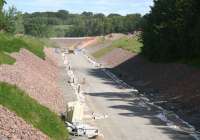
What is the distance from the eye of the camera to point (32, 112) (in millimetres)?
22703

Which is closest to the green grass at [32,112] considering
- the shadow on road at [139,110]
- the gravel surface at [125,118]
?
the gravel surface at [125,118]

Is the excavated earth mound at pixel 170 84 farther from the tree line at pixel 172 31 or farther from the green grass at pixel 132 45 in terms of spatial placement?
the green grass at pixel 132 45

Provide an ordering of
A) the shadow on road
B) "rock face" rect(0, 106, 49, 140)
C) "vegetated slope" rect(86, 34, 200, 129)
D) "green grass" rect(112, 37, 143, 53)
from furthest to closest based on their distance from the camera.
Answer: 1. "green grass" rect(112, 37, 143, 53)
2. "vegetated slope" rect(86, 34, 200, 129)
3. the shadow on road
4. "rock face" rect(0, 106, 49, 140)

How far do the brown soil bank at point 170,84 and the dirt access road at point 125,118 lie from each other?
1.81m

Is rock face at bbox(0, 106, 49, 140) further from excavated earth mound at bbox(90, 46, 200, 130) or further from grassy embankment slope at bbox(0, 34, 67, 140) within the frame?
excavated earth mound at bbox(90, 46, 200, 130)

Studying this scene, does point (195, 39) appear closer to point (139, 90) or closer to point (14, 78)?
point (139, 90)

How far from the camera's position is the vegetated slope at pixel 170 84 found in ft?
121

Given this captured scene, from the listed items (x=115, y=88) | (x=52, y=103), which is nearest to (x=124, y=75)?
(x=115, y=88)

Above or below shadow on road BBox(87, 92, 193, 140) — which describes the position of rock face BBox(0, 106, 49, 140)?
above

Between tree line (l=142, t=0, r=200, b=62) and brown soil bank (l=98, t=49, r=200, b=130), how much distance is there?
5.76ft

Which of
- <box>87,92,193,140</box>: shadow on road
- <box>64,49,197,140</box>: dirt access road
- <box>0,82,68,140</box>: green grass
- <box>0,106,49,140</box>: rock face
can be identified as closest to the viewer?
<box>0,106,49,140</box>: rock face

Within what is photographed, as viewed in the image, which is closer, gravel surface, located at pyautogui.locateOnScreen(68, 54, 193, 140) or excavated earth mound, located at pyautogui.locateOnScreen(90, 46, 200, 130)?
gravel surface, located at pyautogui.locateOnScreen(68, 54, 193, 140)

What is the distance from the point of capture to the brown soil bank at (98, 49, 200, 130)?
3669 cm

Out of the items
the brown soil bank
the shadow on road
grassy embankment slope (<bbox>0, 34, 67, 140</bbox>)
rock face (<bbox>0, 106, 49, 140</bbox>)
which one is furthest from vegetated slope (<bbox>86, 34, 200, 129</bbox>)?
Result: rock face (<bbox>0, 106, 49, 140</bbox>)
